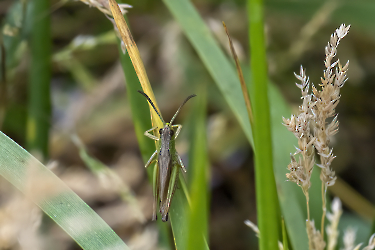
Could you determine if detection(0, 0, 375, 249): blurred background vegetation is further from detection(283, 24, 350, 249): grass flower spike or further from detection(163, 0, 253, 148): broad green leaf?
detection(283, 24, 350, 249): grass flower spike

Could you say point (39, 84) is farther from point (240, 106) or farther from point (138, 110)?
point (240, 106)

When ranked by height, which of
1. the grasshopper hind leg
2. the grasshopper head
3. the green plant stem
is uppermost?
the green plant stem

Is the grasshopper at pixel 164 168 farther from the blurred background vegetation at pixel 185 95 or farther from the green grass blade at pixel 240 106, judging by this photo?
the blurred background vegetation at pixel 185 95

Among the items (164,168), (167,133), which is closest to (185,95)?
(167,133)

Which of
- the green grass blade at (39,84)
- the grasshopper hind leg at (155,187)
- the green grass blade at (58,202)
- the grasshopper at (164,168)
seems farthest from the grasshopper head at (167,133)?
the green grass blade at (39,84)

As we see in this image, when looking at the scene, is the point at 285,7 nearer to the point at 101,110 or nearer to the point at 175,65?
the point at 175,65

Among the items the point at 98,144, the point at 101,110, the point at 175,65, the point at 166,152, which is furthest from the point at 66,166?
the point at 166,152

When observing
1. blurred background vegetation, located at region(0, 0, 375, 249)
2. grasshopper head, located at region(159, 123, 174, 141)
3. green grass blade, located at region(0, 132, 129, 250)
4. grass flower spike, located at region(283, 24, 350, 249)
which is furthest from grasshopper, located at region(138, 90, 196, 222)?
blurred background vegetation, located at region(0, 0, 375, 249)
